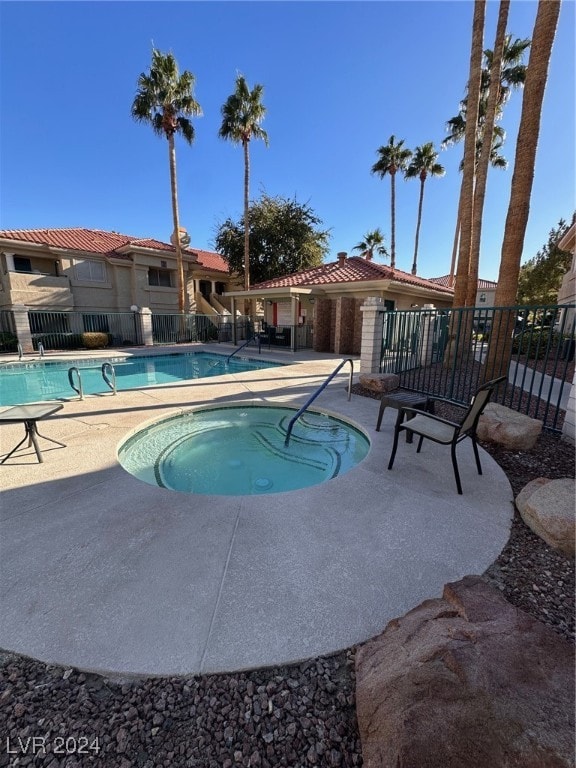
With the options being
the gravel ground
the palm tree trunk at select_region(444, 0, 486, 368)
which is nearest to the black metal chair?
the gravel ground

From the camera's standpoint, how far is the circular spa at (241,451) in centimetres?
434

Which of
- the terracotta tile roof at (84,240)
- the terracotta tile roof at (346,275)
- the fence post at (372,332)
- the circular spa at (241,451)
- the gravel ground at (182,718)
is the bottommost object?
the circular spa at (241,451)

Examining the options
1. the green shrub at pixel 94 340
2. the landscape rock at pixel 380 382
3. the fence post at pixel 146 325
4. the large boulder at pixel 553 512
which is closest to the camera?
the large boulder at pixel 553 512

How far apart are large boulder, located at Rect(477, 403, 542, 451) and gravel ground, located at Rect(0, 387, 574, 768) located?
292 centimetres

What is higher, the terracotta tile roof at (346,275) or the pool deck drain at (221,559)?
the terracotta tile roof at (346,275)

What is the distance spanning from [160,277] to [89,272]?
177 inches

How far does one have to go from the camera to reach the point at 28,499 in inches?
125

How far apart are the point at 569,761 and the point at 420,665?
19.9 inches

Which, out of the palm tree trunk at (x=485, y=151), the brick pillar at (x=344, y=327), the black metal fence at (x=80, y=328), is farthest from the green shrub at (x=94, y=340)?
the palm tree trunk at (x=485, y=151)

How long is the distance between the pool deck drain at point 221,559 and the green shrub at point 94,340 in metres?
15.2

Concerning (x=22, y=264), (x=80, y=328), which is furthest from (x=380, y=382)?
(x=22, y=264)

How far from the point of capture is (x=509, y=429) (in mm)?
4402

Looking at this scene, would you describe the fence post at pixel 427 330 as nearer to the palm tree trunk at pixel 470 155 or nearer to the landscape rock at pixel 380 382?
the palm tree trunk at pixel 470 155

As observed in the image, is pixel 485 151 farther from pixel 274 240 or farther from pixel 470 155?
pixel 274 240
